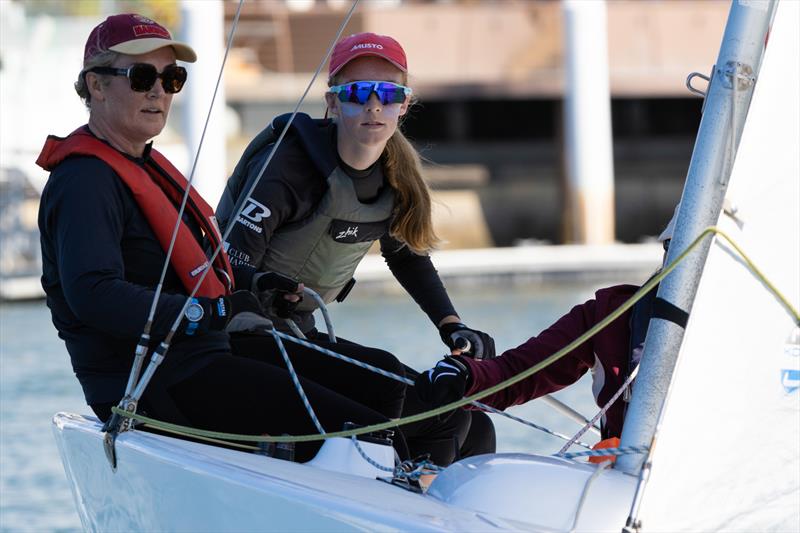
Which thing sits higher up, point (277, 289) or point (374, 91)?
point (374, 91)

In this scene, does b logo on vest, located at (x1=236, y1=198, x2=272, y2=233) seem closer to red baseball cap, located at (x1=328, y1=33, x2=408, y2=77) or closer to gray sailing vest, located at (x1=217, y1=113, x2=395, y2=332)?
gray sailing vest, located at (x1=217, y1=113, x2=395, y2=332)

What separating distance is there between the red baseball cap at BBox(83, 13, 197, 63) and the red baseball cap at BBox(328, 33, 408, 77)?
44 cm

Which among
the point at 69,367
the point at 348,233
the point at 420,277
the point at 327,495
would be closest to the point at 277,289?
the point at 348,233

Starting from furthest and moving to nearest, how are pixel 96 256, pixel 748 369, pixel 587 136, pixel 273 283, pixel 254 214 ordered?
pixel 587 136
pixel 254 214
pixel 273 283
pixel 96 256
pixel 748 369

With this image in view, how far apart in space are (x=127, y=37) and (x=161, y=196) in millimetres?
314

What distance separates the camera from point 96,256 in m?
2.39

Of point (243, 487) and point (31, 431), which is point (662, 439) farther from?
point (31, 431)

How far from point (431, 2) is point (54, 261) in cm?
1923

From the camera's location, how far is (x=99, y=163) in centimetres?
249

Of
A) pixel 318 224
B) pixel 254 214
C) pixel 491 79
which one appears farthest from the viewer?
pixel 491 79

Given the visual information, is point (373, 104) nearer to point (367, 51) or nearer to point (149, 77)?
point (367, 51)

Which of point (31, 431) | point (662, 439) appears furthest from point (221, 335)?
point (31, 431)

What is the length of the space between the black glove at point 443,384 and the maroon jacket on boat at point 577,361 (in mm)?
57

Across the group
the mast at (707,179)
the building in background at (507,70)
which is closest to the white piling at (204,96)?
the building in background at (507,70)
